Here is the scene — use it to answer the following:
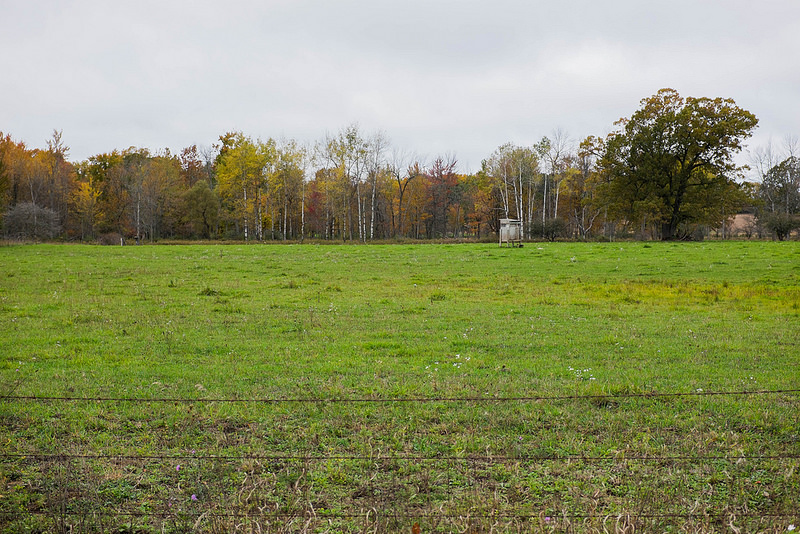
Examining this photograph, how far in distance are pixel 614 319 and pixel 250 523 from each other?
1282 cm

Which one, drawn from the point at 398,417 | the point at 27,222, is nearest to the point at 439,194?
the point at 27,222

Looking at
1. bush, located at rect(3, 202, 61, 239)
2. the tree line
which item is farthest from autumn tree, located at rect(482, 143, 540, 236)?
bush, located at rect(3, 202, 61, 239)

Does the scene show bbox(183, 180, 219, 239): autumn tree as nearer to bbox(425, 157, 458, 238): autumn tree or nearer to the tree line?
the tree line

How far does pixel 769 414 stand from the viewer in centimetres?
727

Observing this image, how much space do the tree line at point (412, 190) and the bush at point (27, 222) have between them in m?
0.15

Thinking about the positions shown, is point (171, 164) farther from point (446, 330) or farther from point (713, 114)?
point (446, 330)

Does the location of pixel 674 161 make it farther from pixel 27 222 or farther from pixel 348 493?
pixel 27 222

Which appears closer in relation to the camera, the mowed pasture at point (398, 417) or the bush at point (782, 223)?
the mowed pasture at point (398, 417)

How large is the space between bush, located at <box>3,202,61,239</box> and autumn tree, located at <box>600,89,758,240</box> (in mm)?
69650

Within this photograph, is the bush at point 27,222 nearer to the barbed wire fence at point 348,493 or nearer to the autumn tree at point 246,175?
the autumn tree at point 246,175

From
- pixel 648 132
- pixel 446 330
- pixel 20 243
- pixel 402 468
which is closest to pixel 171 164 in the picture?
pixel 20 243

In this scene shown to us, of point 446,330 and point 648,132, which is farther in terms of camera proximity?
point 648,132

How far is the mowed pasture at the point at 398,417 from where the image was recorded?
4.91m

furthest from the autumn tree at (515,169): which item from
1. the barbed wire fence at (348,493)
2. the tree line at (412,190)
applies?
the barbed wire fence at (348,493)
